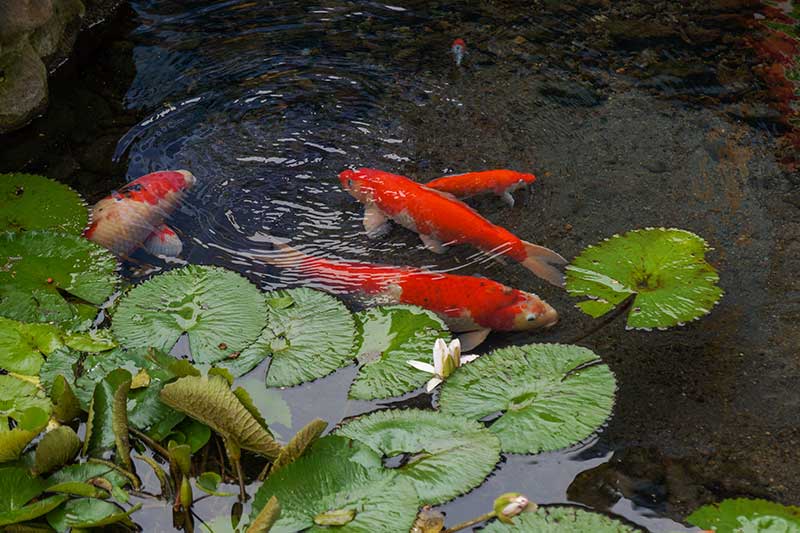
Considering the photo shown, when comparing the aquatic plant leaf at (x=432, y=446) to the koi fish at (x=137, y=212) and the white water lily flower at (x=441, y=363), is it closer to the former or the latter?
the white water lily flower at (x=441, y=363)

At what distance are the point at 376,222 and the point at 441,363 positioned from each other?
0.85 meters

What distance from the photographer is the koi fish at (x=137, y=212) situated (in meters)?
2.96

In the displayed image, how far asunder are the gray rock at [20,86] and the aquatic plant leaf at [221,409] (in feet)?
6.46

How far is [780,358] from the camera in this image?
2.57 m

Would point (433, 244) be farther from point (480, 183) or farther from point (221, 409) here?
point (221, 409)

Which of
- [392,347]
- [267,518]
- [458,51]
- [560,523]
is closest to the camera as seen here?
[267,518]

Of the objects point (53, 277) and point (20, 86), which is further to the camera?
point (20, 86)

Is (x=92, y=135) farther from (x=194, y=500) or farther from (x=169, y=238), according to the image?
(x=194, y=500)

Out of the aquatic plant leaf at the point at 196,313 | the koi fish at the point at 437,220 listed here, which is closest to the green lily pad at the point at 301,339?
the aquatic plant leaf at the point at 196,313

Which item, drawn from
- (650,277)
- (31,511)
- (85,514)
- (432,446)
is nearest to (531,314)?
(650,277)

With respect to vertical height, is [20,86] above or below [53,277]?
above

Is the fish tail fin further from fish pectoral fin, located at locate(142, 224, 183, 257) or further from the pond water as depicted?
fish pectoral fin, located at locate(142, 224, 183, 257)

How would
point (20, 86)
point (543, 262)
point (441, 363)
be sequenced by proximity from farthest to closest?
point (20, 86) → point (543, 262) → point (441, 363)

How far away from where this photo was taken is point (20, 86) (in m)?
3.55
